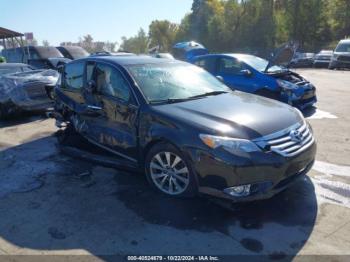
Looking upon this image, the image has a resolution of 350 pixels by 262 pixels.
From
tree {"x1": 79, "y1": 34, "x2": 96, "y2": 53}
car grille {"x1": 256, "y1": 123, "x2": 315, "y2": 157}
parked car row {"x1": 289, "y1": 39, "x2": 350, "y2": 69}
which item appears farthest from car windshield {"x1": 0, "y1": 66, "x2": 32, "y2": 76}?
tree {"x1": 79, "y1": 34, "x2": 96, "y2": 53}

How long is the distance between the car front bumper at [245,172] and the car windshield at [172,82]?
1.16 m

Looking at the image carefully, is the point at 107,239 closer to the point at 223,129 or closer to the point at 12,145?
the point at 223,129

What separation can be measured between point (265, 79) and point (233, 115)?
196 inches

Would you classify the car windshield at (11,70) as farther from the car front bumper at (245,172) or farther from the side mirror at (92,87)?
the car front bumper at (245,172)

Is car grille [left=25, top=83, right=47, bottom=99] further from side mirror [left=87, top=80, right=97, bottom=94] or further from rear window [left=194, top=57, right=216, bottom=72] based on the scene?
side mirror [left=87, top=80, right=97, bottom=94]

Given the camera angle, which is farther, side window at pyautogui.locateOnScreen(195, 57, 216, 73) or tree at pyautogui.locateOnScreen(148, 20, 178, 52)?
tree at pyautogui.locateOnScreen(148, 20, 178, 52)

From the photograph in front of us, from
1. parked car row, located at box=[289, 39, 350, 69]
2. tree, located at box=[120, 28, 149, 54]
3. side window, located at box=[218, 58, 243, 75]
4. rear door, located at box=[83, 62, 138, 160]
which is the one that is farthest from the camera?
tree, located at box=[120, 28, 149, 54]

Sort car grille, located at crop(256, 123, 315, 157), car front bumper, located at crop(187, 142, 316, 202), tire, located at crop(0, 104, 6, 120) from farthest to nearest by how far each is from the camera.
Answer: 1. tire, located at crop(0, 104, 6, 120)
2. car grille, located at crop(256, 123, 315, 157)
3. car front bumper, located at crop(187, 142, 316, 202)

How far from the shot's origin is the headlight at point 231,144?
12.3 ft

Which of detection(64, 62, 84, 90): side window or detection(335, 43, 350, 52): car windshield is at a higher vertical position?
detection(64, 62, 84, 90): side window

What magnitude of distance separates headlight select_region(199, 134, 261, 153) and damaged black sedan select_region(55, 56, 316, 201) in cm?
1

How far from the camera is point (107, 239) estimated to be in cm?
364

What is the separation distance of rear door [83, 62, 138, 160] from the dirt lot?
49 centimetres

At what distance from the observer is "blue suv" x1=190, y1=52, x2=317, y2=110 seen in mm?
8773
